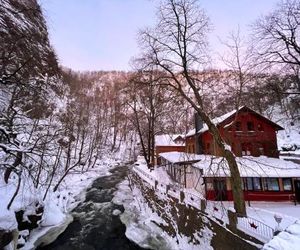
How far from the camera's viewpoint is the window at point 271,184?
16734 millimetres

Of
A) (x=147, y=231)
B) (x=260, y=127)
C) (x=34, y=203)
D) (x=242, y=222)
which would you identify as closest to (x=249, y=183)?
(x=260, y=127)

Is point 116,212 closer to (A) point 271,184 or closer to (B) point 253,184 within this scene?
(B) point 253,184

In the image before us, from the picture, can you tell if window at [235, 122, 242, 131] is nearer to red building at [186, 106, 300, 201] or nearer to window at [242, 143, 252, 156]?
red building at [186, 106, 300, 201]

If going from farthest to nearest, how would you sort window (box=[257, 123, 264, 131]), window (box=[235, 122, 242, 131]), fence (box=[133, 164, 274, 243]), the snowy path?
window (box=[257, 123, 264, 131]) < window (box=[235, 122, 242, 131]) < the snowy path < fence (box=[133, 164, 274, 243])

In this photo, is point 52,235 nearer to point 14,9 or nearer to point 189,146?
point 14,9

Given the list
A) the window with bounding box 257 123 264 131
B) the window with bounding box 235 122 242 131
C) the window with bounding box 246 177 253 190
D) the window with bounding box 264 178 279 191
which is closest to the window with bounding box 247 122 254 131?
the window with bounding box 257 123 264 131

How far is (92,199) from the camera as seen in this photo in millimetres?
18875

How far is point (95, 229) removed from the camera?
42.0 ft

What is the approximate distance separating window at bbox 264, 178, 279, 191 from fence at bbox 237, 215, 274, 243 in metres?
8.11

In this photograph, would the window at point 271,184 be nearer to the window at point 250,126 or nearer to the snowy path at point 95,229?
the window at point 250,126

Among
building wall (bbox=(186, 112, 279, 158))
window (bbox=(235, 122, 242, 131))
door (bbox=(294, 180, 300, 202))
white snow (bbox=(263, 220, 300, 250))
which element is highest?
window (bbox=(235, 122, 242, 131))

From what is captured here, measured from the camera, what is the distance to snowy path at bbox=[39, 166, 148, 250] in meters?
10.9

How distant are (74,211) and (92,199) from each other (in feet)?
10.2

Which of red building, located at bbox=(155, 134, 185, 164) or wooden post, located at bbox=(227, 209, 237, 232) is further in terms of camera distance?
red building, located at bbox=(155, 134, 185, 164)
